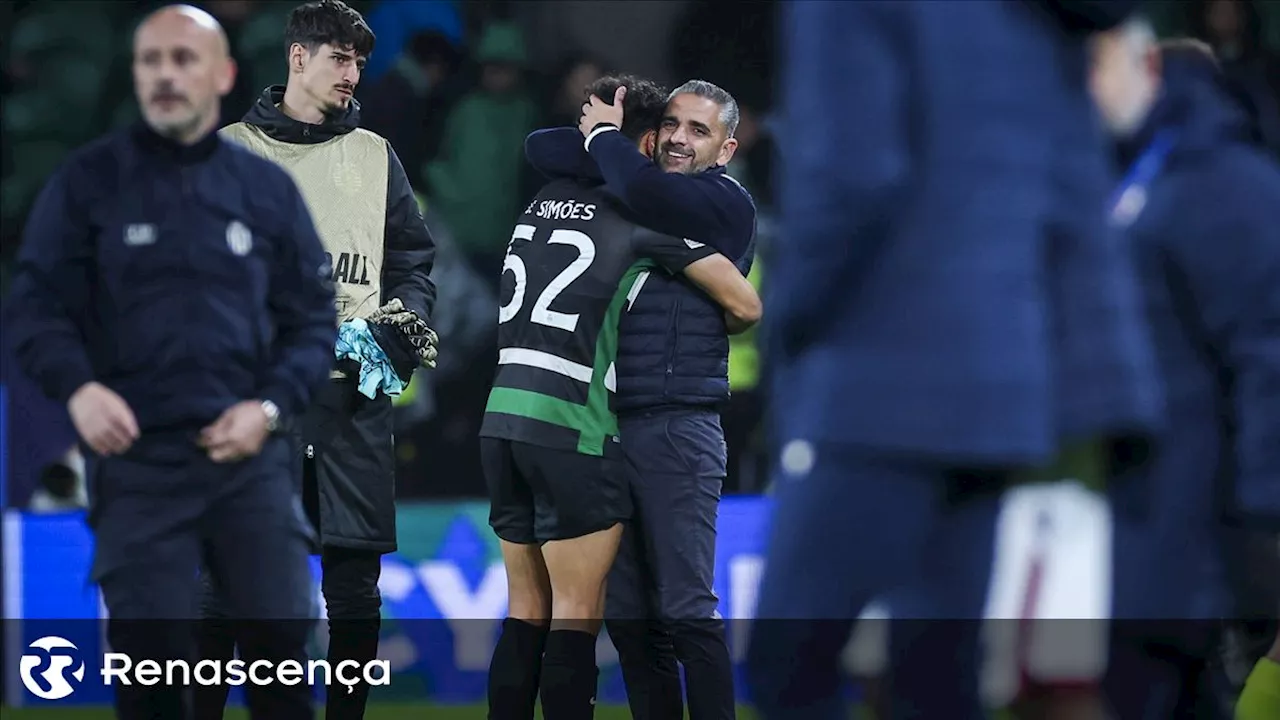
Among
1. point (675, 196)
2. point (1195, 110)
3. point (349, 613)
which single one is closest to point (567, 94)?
point (675, 196)

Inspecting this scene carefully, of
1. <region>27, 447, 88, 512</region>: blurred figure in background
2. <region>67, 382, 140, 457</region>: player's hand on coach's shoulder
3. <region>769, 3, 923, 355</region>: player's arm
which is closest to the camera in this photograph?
<region>769, 3, 923, 355</region>: player's arm

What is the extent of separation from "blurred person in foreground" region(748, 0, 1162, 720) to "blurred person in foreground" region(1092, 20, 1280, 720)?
0.53m

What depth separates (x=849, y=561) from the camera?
9.49ft

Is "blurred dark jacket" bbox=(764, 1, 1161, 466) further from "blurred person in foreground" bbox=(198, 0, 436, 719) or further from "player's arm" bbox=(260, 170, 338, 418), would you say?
"blurred person in foreground" bbox=(198, 0, 436, 719)

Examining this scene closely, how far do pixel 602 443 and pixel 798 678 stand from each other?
1.50m

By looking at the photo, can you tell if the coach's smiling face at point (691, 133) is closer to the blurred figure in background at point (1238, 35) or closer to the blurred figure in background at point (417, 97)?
the blurred figure in background at point (417, 97)

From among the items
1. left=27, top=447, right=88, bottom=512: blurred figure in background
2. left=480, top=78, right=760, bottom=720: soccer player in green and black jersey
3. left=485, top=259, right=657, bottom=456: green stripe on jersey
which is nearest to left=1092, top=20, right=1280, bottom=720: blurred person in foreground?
left=480, top=78, right=760, bottom=720: soccer player in green and black jersey

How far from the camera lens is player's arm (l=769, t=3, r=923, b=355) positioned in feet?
9.37

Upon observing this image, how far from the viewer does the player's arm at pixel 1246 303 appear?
349 cm

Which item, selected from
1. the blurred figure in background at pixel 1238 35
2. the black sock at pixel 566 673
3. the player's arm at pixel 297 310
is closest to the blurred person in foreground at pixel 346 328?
the black sock at pixel 566 673

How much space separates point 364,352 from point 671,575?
0.89m

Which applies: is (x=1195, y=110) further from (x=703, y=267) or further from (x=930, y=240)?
(x=703, y=267)

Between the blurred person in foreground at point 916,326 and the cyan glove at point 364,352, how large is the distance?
1683 millimetres

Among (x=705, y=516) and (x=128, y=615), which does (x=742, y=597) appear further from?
(x=128, y=615)
